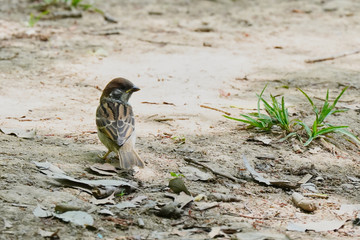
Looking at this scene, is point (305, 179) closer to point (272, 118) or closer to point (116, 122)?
point (272, 118)

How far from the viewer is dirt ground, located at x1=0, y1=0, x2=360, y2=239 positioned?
4.27m

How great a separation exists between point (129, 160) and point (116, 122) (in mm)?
462

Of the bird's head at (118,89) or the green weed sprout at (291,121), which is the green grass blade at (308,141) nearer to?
the green weed sprout at (291,121)

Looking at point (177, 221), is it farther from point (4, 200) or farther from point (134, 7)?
point (134, 7)

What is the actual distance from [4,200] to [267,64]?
5.76 metres

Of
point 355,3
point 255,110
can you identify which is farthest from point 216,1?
point 255,110

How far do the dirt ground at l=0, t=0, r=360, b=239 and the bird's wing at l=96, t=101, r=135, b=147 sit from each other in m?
0.31

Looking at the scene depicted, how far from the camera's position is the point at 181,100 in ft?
23.7

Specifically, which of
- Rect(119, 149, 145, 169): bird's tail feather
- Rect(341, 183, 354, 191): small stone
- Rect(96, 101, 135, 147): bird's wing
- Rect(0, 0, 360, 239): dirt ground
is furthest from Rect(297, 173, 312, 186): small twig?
Rect(96, 101, 135, 147): bird's wing

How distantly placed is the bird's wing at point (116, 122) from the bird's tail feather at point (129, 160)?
9 cm

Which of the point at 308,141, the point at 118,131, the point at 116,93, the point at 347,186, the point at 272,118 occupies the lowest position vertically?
the point at 347,186

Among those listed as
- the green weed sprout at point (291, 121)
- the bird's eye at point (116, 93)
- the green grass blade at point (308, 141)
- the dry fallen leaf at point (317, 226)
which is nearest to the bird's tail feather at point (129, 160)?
the bird's eye at point (116, 93)

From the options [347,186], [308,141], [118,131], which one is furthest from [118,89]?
[347,186]

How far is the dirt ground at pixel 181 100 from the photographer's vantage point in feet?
14.0
